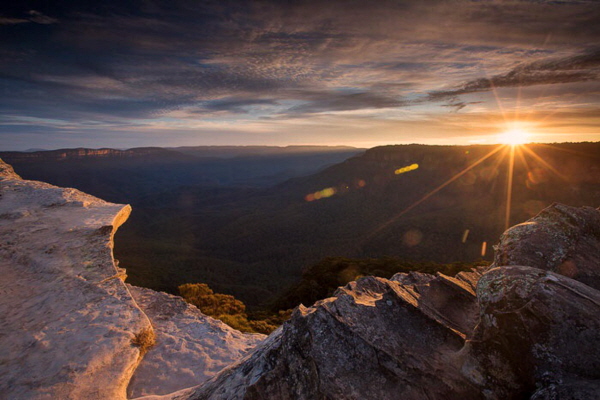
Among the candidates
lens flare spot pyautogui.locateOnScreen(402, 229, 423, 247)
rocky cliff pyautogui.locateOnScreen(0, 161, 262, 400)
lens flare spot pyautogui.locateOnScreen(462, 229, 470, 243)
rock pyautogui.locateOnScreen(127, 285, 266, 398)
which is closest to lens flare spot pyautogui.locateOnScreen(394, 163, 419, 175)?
lens flare spot pyautogui.locateOnScreen(462, 229, 470, 243)

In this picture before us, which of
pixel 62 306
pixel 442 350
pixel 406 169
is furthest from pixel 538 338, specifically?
pixel 406 169

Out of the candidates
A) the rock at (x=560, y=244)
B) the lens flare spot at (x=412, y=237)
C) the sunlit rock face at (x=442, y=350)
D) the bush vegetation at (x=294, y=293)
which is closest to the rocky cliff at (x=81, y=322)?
the sunlit rock face at (x=442, y=350)

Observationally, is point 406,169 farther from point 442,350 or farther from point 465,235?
point 442,350

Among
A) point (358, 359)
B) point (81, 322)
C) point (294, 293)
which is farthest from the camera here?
point (294, 293)

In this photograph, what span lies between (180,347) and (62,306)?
4.49m

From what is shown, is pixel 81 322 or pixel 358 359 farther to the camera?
pixel 81 322

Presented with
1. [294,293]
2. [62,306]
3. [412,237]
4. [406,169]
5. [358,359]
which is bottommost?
[412,237]

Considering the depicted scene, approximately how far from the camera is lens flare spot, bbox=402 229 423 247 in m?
71.5

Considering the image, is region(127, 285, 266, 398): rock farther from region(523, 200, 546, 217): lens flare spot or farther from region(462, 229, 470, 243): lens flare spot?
region(523, 200, 546, 217): lens flare spot

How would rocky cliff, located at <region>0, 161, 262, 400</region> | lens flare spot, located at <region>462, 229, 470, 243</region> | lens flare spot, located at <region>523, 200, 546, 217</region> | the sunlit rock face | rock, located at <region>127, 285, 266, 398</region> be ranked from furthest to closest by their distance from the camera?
lens flare spot, located at <region>523, 200, 546, 217</region>, lens flare spot, located at <region>462, 229, 470, 243</region>, rock, located at <region>127, 285, 266, 398</region>, rocky cliff, located at <region>0, 161, 262, 400</region>, the sunlit rock face

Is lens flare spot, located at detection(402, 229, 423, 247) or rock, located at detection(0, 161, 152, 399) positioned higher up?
rock, located at detection(0, 161, 152, 399)

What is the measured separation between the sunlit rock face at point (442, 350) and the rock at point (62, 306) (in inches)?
129

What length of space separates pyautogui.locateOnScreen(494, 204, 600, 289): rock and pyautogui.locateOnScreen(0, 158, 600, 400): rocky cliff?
4 centimetres

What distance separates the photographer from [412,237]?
242ft
